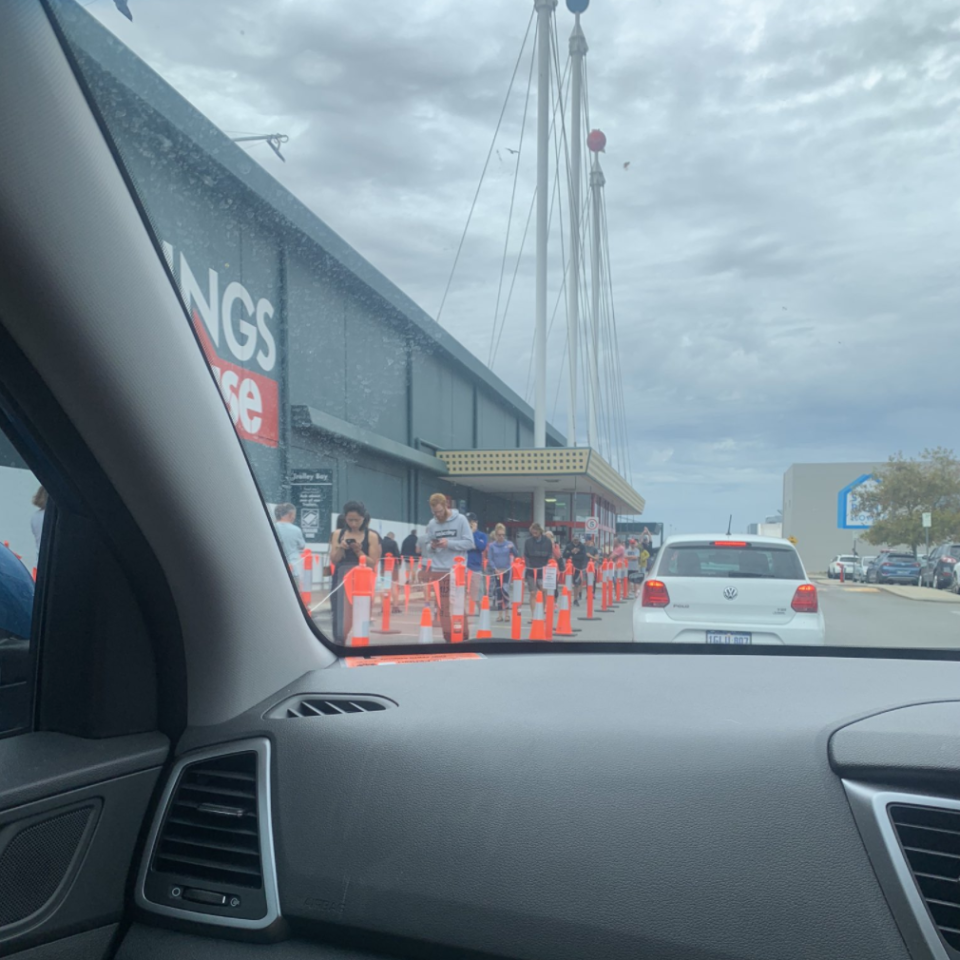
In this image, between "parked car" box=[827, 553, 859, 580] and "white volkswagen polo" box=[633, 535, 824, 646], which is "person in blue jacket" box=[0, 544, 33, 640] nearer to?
"white volkswagen polo" box=[633, 535, 824, 646]

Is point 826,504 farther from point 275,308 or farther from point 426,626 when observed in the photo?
point 275,308

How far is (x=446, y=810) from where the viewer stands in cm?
229

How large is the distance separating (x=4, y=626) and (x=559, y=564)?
277 cm

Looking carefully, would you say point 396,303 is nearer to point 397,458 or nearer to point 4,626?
point 397,458

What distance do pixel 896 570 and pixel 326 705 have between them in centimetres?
215

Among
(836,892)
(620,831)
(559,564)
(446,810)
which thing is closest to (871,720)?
(836,892)

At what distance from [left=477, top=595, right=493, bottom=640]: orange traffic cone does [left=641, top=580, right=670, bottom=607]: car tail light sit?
2.59ft

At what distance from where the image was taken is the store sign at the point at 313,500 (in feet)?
9.68

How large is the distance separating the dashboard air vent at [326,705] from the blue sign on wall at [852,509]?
61.6 inches

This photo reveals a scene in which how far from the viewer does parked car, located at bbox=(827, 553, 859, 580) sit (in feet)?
11.6

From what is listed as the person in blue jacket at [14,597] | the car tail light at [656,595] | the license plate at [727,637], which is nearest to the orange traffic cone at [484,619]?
the car tail light at [656,595]

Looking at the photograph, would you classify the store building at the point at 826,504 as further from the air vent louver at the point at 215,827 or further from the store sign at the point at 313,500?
the air vent louver at the point at 215,827

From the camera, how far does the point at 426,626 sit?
382cm

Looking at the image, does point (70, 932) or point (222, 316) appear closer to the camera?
point (70, 932)
